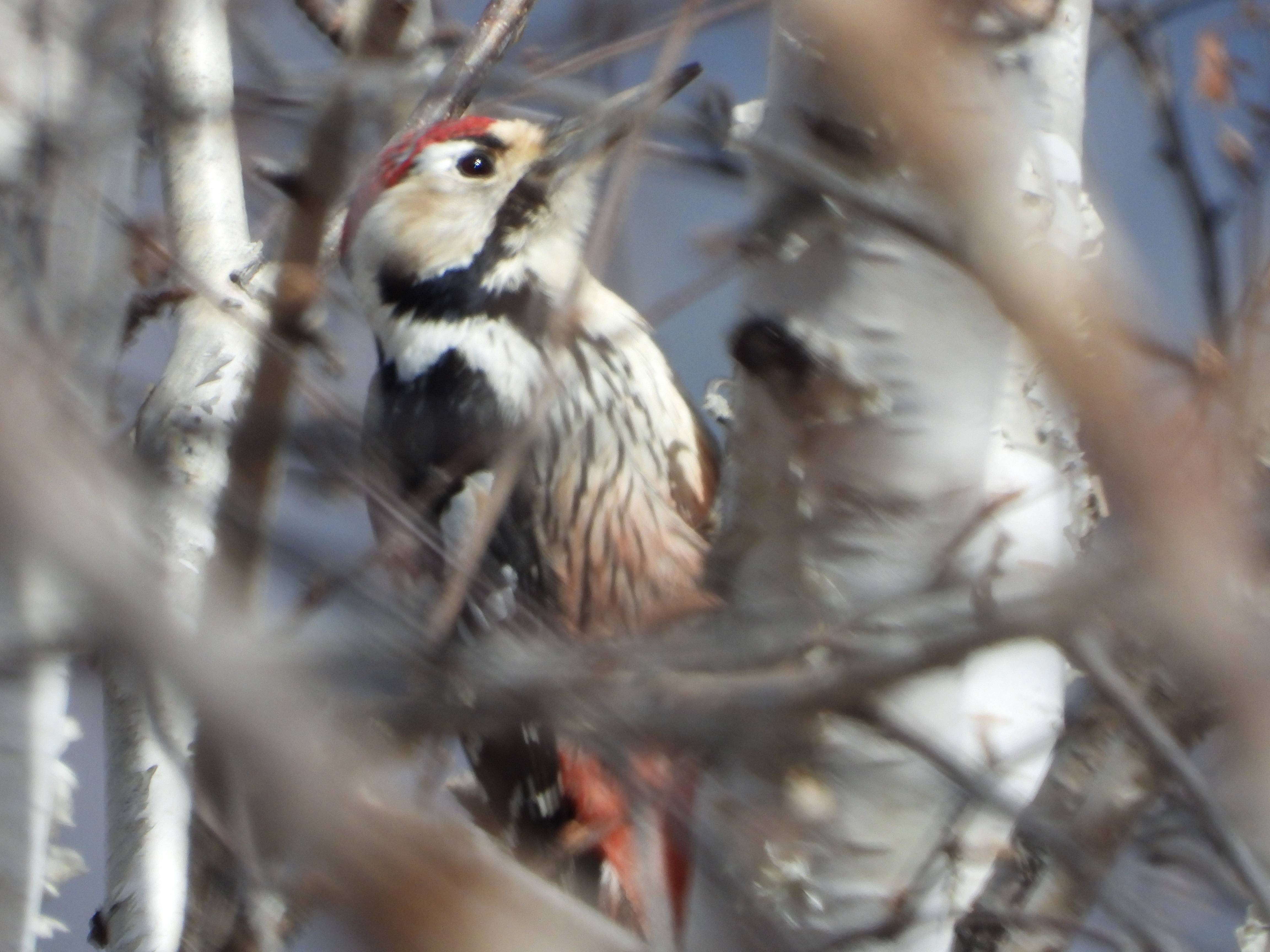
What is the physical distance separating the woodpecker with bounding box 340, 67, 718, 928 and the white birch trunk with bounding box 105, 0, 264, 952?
279mm

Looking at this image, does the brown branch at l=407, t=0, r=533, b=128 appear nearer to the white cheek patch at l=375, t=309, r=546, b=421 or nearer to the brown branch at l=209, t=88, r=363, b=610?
the white cheek patch at l=375, t=309, r=546, b=421

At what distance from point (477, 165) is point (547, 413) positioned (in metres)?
0.64

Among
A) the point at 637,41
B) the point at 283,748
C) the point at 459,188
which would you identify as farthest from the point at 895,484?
the point at 459,188

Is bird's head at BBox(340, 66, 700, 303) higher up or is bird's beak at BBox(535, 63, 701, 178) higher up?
bird's beak at BBox(535, 63, 701, 178)

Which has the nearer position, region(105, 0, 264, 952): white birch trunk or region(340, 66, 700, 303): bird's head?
region(105, 0, 264, 952): white birch trunk

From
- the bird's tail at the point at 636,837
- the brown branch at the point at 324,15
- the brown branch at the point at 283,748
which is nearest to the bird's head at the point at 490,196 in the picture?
the brown branch at the point at 324,15

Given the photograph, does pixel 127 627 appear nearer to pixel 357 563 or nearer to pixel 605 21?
pixel 357 563

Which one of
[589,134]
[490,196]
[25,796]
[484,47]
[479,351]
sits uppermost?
[484,47]

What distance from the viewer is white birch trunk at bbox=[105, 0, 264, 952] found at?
238 cm

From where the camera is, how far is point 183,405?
2.62 meters

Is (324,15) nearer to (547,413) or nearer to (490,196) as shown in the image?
(490,196)

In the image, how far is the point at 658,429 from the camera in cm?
274

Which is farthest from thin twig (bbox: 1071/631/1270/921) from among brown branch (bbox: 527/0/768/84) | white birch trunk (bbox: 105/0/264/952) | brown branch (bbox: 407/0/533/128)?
brown branch (bbox: 407/0/533/128)

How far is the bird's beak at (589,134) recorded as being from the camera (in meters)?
2.67
